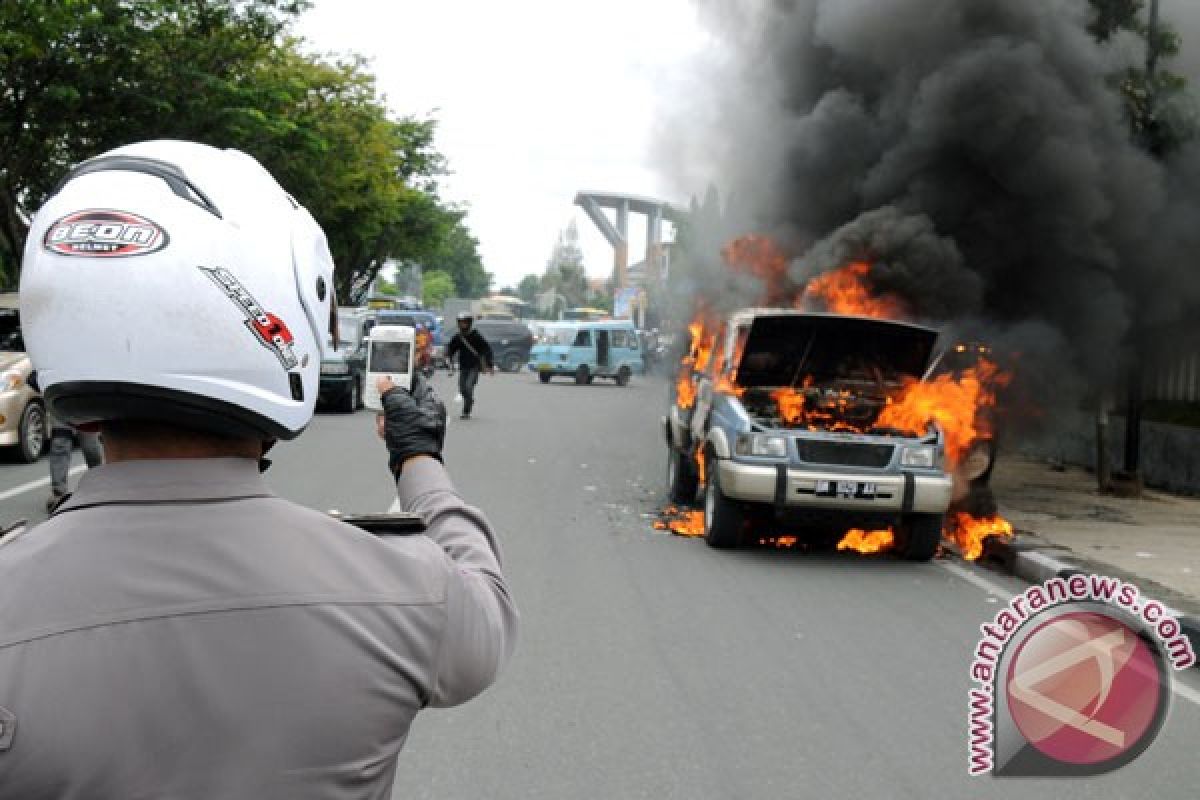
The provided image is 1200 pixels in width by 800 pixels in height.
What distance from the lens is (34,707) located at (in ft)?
3.66

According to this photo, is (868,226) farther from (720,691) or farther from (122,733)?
(122,733)

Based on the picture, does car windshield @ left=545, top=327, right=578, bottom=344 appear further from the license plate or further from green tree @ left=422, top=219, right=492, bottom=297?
green tree @ left=422, top=219, right=492, bottom=297

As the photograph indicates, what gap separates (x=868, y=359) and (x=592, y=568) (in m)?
3.34

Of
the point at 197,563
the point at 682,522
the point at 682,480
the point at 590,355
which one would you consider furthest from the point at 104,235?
the point at 590,355

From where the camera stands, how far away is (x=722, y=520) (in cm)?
901

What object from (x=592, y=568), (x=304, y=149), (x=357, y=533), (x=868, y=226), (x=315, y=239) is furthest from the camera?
(x=304, y=149)

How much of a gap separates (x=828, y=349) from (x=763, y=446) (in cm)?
144

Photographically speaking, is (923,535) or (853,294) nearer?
(923,535)

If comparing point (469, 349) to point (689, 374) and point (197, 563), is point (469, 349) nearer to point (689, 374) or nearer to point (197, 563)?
point (689, 374)

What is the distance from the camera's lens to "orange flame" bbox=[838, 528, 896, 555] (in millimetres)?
9484

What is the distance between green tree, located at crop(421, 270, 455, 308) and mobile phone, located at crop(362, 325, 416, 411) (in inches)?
5007

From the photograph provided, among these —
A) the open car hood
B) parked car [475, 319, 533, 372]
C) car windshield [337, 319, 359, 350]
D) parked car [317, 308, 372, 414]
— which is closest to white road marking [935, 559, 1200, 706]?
the open car hood

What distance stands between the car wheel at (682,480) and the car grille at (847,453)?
8.22 feet

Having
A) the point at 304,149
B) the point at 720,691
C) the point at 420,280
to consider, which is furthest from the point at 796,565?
the point at 420,280
